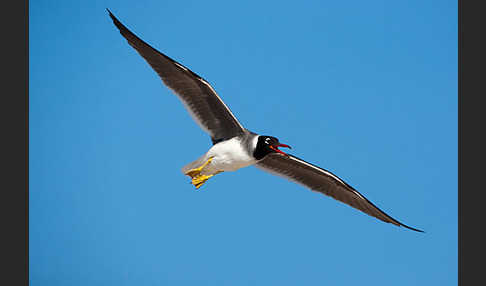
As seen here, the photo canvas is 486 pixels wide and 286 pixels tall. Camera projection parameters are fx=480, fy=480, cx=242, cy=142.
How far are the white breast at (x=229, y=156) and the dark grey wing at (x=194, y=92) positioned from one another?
0.15 m

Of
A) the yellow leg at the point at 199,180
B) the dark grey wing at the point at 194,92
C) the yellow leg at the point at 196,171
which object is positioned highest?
the dark grey wing at the point at 194,92

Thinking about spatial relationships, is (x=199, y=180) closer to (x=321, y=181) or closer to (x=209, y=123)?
(x=209, y=123)

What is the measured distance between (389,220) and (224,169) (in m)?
1.84

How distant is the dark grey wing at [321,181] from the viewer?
489 centimetres

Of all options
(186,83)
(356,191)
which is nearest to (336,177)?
(356,191)

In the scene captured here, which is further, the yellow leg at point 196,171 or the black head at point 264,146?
the yellow leg at point 196,171

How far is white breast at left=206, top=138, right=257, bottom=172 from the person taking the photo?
4.27 m

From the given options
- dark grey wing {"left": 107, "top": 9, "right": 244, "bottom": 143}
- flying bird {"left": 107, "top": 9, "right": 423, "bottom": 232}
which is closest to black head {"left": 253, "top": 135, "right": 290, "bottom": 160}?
flying bird {"left": 107, "top": 9, "right": 423, "bottom": 232}

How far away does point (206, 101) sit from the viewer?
4.43m

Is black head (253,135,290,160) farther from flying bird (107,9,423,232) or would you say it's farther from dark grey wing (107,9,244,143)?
dark grey wing (107,9,244,143)

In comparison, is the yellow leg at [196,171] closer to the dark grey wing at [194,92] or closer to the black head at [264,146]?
the dark grey wing at [194,92]

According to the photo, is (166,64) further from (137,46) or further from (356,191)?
(356,191)

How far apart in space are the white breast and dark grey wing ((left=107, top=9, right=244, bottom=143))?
0.15 meters

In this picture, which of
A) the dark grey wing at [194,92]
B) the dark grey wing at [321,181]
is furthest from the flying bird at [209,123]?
the dark grey wing at [321,181]
